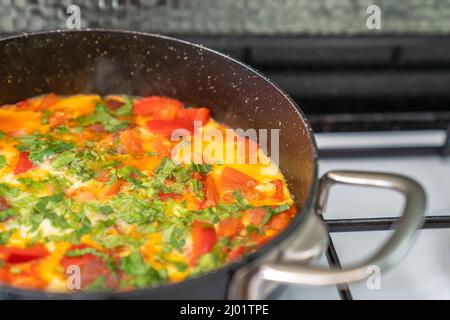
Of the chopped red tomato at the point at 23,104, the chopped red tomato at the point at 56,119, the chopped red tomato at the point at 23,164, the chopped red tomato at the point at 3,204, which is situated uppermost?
the chopped red tomato at the point at 23,104

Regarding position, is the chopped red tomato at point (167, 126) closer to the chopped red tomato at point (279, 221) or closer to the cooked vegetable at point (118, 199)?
the cooked vegetable at point (118, 199)

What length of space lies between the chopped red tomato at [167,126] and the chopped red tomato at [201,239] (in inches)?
13.3

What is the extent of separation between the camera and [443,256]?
131 centimetres

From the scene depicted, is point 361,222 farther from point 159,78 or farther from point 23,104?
point 23,104

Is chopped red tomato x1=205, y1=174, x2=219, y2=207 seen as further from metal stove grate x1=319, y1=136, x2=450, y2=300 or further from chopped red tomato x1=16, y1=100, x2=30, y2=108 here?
chopped red tomato x1=16, y1=100, x2=30, y2=108

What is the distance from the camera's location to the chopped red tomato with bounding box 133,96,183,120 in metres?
1.52

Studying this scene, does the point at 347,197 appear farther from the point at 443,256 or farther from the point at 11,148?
the point at 11,148

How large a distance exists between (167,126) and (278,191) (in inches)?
12.7

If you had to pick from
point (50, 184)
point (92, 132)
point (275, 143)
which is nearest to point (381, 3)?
point (275, 143)

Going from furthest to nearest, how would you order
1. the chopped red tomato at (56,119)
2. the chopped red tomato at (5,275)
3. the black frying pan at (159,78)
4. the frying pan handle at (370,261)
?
the chopped red tomato at (56,119) → the black frying pan at (159,78) → the chopped red tomato at (5,275) → the frying pan handle at (370,261)

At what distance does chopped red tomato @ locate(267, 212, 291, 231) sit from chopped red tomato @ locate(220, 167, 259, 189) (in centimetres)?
11

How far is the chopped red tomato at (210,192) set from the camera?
127 centimetres

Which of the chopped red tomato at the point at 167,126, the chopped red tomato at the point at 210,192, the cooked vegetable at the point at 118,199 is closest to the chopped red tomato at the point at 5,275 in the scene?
the cooked vegetable at the point at 118,199
